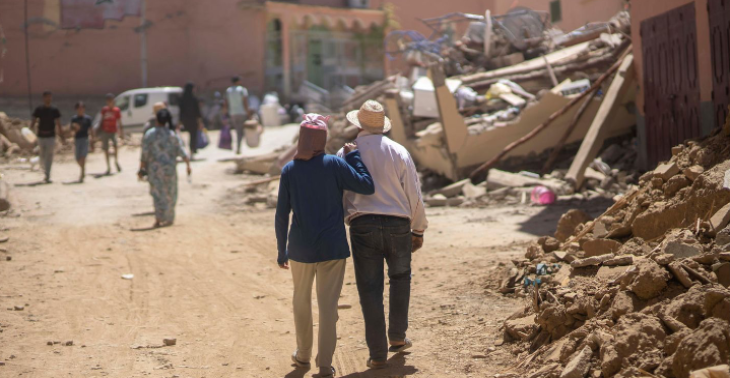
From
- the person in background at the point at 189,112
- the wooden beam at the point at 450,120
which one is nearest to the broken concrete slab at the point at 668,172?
the wooden beam at the point at 450,120

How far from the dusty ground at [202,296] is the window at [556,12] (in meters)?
17.3

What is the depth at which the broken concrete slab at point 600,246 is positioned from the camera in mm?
6492

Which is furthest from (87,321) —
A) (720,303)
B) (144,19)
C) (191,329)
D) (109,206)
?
(144,19)

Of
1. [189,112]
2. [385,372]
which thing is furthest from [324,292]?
[189,112]

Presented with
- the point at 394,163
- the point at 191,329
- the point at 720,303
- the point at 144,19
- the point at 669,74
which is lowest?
the point at 191,329

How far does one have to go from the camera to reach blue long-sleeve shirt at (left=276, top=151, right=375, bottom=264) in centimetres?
500

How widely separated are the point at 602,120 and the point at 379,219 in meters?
8.50

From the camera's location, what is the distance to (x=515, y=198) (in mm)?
12602

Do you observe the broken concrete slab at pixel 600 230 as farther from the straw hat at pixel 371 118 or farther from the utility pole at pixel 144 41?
the utility pole at pixel 144 41

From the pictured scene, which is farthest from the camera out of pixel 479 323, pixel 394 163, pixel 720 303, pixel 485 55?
pixel 485 55

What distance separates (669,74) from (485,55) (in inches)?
332

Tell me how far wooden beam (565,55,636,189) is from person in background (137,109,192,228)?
19.3 ft

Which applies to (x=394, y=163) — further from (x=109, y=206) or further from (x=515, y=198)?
(x=109, y=206)

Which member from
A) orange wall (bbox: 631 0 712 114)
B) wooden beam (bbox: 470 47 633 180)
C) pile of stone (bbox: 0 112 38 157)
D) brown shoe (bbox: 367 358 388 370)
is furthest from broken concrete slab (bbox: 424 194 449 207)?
pile of stone (bbox: 0 112 38 157)
